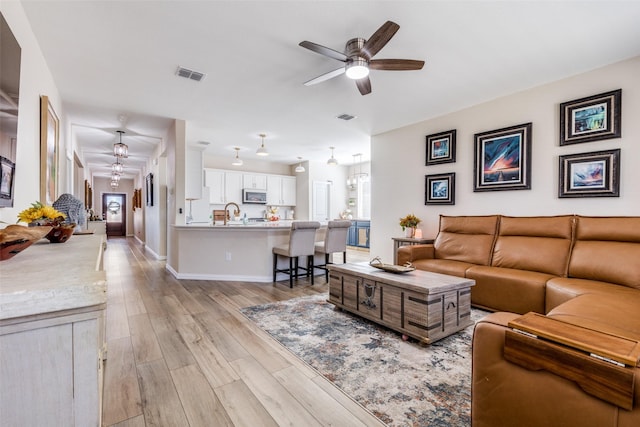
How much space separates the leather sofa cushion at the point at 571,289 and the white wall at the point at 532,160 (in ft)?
3.22

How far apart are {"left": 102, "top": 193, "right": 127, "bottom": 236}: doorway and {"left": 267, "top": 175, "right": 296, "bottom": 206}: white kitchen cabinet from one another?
795cm

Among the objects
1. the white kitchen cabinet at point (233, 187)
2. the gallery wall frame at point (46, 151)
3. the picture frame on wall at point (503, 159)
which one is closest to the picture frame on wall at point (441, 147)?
the picture frame on wall at point (503, 159)

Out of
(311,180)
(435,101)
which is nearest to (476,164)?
(435,101)

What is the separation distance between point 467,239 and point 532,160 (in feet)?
3.97

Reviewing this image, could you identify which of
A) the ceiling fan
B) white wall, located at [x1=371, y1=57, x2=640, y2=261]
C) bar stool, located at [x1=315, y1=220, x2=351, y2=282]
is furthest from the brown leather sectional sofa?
the ceiling fan

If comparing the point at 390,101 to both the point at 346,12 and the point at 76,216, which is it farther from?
the point at 76,216

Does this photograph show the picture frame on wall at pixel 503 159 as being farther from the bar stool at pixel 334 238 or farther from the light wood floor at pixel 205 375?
the light wood floor at pixel 205 375

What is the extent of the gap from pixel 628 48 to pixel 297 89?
324cm

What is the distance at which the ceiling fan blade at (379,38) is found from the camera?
202 centimetres

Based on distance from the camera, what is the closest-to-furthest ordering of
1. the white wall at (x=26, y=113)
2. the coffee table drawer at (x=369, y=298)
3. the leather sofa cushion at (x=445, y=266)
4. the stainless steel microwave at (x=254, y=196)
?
the white wall at (x=26, y=113)
the coffee table drawer at (x=369, y=298)
the leather sofa cushion at (x=445, y=266)
the stainless steel microwave at (x=254, y=196)

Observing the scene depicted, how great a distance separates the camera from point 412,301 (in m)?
2.36

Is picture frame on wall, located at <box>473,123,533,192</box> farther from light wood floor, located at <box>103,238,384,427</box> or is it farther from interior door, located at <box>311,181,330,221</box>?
interior door, located at <box>311,181,330,221</box>

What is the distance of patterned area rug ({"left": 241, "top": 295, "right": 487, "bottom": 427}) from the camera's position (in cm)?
160

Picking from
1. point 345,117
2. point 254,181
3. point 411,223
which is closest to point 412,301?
point 411,223
